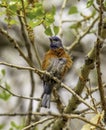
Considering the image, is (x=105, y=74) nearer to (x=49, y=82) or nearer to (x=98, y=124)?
(x=49, y=82)

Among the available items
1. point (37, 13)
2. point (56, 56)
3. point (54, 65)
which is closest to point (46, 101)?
point (54, 65)

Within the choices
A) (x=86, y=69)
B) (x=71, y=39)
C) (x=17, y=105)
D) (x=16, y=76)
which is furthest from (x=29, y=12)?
(x=16, y=76)

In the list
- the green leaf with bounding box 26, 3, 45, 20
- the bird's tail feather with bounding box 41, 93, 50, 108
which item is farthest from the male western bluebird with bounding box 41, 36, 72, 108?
the green leaf with bounding box 26, 3, 45, 20

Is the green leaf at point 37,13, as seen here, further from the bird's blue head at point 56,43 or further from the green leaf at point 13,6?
the bird's blue head at point 56,43

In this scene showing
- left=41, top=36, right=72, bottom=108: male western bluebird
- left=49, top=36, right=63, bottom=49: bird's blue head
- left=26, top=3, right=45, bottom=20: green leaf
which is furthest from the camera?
left=49, top=36, right=63, bottom=49: bird's blue head

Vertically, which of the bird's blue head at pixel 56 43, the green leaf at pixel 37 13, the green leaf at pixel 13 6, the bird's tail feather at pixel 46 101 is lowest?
the bird's tail feather at pixel 46 101

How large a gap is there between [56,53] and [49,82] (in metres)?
0.26

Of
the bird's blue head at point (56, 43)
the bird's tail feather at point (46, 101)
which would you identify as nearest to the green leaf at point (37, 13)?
the bird's tail feather at point (46, 101)

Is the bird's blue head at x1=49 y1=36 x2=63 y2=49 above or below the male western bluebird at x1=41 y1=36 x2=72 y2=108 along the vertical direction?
above

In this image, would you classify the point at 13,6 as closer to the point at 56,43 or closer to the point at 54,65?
the point at 54,65

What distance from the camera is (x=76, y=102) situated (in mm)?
3143

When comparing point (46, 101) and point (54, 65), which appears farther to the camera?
point (54, 65)

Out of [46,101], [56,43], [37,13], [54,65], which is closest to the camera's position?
[37,13]

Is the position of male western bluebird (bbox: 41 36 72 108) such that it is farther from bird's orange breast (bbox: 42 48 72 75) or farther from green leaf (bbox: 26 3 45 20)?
green leaf (bbox: 26 3 45 20)
